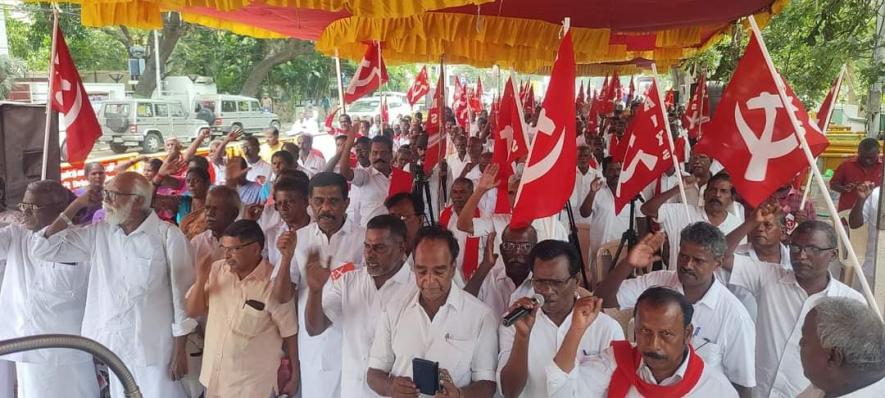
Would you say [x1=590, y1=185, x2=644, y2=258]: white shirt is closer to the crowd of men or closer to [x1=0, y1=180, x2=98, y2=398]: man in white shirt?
the crowd of men

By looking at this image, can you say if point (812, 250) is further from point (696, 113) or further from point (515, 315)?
point (696, 113)

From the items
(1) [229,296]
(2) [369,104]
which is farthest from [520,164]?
(2) [369,104]

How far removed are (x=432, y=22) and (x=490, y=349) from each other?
351 cm

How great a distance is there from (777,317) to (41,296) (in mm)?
3893

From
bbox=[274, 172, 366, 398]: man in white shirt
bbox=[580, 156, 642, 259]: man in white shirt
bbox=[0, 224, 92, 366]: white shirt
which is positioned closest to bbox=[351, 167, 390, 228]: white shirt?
bbox=[580, 156, 642, 259]: man in white shirt

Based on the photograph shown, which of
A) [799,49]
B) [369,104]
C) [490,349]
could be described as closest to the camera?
[490,349]

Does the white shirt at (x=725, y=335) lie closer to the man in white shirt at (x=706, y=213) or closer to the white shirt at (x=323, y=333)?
the man in white shirt at (x=706, y=213)

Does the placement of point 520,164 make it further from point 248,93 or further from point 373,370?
point 248,93

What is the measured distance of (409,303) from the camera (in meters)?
2.72

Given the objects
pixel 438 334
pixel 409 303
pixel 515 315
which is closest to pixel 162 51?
pixel 409 303

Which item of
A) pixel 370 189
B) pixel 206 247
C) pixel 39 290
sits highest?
pixel 370 189

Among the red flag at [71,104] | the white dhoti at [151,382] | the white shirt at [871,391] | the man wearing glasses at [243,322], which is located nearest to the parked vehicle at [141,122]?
the red flag at [71,104]

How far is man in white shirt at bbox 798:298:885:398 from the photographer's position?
192 cm

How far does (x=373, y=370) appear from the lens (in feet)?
8.75
